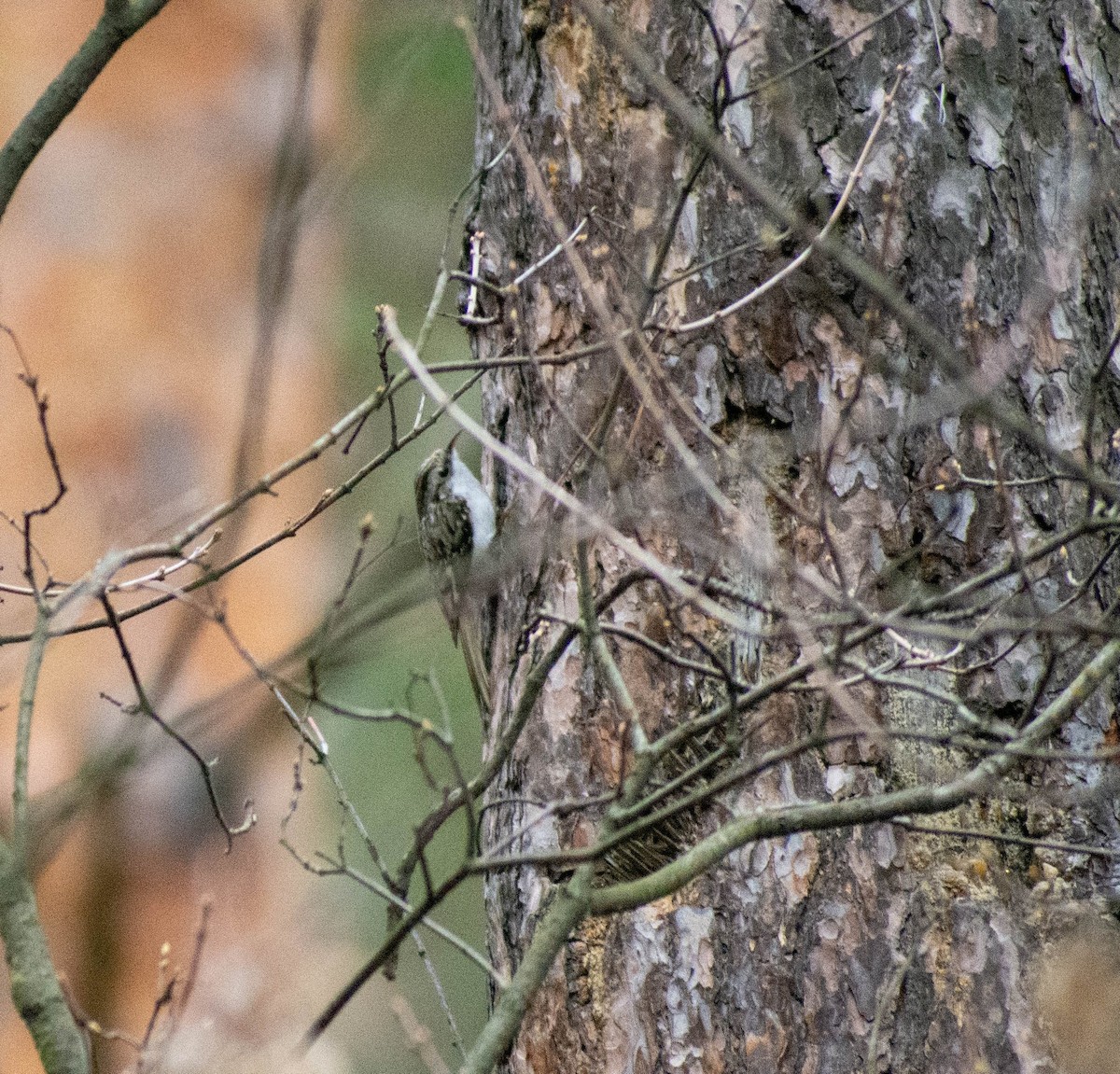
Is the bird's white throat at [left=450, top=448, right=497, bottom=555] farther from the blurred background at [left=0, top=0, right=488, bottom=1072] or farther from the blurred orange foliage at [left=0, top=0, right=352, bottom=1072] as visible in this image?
the blurred orange foliage at [left=0, top=0, right=352, bottom=1072]

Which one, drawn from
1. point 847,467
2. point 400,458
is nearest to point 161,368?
point 400,458

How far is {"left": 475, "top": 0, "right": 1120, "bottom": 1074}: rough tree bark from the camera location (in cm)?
186

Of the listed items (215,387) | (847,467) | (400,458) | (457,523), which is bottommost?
(847,467)

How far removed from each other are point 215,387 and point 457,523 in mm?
2278

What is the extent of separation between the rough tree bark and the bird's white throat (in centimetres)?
68

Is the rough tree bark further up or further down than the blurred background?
further down

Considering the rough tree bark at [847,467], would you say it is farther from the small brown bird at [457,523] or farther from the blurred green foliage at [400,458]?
the blurred green foliage at [400,458]

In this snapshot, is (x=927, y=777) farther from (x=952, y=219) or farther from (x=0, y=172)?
(x=0, y=172)

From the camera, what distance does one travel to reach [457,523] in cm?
319

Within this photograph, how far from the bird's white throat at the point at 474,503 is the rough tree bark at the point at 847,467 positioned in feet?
2.22

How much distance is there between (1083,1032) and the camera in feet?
5.92

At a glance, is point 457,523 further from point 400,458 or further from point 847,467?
point 400,458

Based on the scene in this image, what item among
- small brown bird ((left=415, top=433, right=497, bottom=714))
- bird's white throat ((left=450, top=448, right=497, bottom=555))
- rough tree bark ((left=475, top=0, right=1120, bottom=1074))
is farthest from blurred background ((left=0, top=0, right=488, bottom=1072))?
rough tree bark ((left=475, top=0, right=1120, bottom=1074))

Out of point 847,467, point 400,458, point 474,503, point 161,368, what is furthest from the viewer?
point 400,458
